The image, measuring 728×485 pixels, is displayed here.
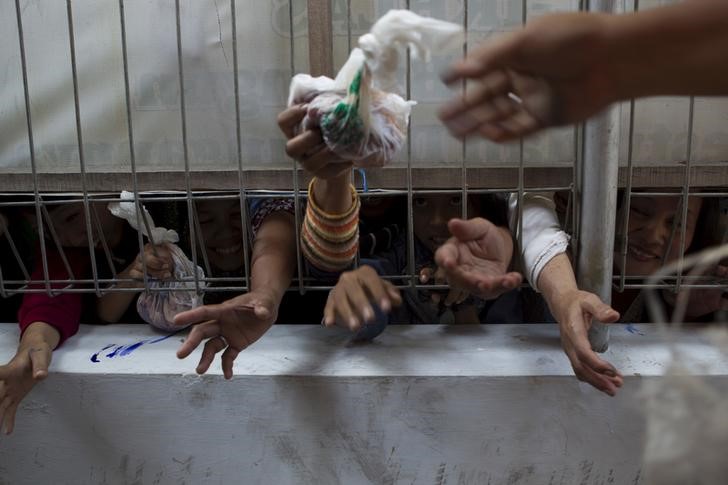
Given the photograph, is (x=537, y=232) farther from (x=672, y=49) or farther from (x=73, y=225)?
(x=73, y=225)

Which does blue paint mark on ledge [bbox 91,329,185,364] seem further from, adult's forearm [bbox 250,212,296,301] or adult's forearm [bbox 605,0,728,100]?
adult's forearm [bbox 605,0,728,100]

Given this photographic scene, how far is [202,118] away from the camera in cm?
103

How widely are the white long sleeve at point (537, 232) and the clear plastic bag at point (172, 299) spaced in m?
0.49

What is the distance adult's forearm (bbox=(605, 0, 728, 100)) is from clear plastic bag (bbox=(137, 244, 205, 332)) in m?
0.76

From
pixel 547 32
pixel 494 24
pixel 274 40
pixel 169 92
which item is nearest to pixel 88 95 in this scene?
pixel 169 92

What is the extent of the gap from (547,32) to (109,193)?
83 cm

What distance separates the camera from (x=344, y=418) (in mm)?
919

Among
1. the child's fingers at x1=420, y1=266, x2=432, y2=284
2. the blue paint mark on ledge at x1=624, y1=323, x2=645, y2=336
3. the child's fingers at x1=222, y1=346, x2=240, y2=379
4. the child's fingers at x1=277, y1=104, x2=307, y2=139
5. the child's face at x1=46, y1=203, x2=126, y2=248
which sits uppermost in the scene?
the child's fingers at x1=277, y1=104, x2=307, y2=139

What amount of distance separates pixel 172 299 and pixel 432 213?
437 millimetres

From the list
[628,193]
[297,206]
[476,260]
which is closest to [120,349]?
[297,206]

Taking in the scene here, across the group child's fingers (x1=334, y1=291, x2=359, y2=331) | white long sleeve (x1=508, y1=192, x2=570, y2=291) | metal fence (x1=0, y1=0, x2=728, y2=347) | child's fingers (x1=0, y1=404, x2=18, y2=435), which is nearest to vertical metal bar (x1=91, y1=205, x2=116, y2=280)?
metal fence (x1=0, y1=0, x2=728, y2=347)

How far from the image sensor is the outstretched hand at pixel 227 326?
2.78 feet

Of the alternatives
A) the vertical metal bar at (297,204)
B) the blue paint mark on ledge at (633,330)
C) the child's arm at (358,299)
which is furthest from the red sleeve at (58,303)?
the blue paint mark on ledge at (633,330)

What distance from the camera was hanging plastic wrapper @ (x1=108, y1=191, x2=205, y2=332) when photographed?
101cm
